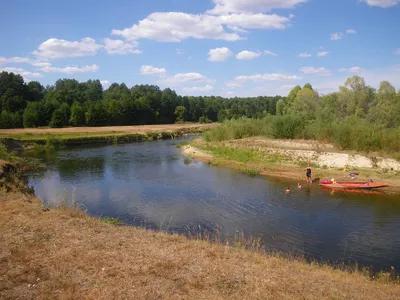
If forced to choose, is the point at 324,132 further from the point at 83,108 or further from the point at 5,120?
the point at 5,120

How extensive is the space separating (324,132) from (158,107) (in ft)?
272

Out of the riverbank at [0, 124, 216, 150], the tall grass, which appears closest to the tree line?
the riverbank at [0, 124, 216, 150]

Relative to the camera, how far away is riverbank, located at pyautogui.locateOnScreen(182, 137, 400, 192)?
29.9 meters

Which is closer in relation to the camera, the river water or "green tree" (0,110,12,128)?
the river water

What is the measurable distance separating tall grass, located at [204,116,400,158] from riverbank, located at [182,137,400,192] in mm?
1755

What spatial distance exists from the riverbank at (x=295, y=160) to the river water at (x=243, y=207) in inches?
119

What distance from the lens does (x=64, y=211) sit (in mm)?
15031

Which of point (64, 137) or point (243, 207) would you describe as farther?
point (64, 137)

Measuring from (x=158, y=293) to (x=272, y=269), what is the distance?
3743 mm

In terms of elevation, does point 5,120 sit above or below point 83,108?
below

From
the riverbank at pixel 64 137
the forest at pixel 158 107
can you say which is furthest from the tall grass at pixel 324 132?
the riverbank at pixel 64 137

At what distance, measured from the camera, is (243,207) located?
22.0 meters

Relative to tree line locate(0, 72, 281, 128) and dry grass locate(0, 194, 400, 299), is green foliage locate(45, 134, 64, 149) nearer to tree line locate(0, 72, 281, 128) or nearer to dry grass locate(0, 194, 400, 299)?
tree line locate(0, 72, 281, 128)

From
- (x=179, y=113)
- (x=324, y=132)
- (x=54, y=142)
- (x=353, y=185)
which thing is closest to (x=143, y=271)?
(x=353, y=185)
